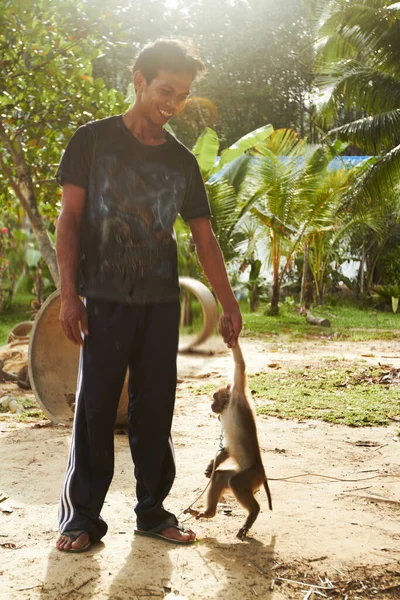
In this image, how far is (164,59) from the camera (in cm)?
296

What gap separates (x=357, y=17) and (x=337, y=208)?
373 centimetres

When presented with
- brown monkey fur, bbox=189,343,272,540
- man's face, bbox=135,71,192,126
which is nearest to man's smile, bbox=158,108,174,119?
man's face, bbox=135,71,192,126

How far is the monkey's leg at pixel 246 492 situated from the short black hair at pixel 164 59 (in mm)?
1762

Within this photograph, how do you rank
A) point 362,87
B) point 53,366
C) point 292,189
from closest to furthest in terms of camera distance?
point 53,366 → point 362,87 → point 292,189

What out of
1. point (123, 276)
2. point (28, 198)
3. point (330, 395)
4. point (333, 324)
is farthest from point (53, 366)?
point (333, 324)

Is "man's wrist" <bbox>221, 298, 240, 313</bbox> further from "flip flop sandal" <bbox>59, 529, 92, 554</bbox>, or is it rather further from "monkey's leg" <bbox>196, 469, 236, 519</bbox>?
"flip flop sandal" <bbox>59, 529, 92, 554</bbox>

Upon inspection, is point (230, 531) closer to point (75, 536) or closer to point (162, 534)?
point (162, 534)

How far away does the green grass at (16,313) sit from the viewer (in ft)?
47.0

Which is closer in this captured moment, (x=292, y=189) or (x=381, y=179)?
(x=381, y=179)

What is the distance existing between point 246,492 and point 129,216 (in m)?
1.33

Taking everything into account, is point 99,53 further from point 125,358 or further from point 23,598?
point 23,598

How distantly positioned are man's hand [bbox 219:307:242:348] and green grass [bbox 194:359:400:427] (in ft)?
9.68

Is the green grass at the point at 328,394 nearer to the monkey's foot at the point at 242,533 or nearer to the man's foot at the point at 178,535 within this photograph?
the monkey's foot at the point at 242,533

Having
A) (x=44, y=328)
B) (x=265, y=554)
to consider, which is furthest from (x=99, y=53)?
(x=265, y=554)
